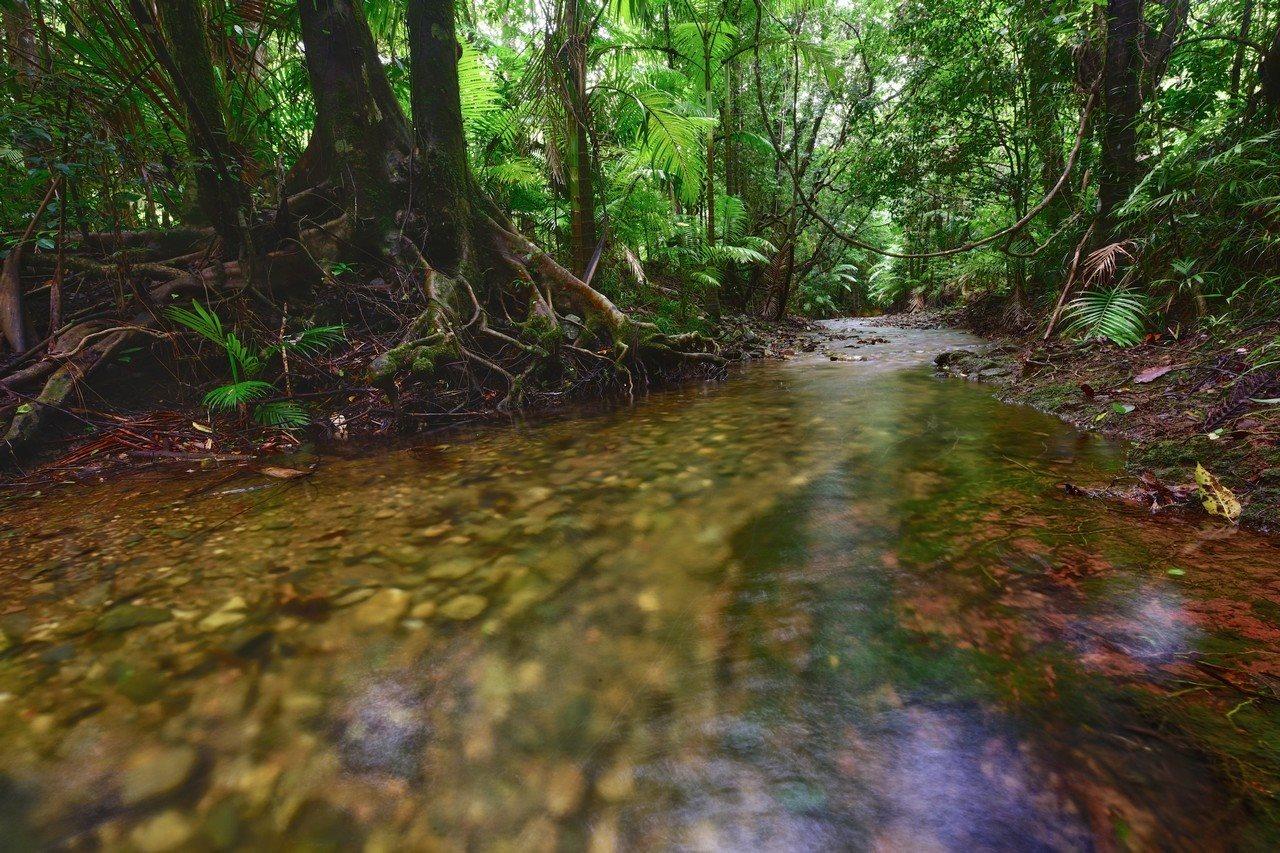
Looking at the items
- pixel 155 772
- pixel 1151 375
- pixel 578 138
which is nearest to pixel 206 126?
pixel 578 138

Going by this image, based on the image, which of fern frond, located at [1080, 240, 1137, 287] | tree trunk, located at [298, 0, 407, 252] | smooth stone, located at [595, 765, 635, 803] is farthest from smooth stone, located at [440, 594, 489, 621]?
fern frond, located at [1080, 240, 1137, 287]

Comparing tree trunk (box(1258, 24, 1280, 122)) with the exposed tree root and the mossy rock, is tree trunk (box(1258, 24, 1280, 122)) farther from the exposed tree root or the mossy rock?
the exposed tree root

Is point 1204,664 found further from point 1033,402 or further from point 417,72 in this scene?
point 417,72

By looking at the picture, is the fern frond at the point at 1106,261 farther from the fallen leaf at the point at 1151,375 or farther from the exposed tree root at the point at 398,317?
the exposed tree root at the point at 398,317

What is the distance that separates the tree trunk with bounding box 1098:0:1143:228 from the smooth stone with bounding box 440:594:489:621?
18.4 ft

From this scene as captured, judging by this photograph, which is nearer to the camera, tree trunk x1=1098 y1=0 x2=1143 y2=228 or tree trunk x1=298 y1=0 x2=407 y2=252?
tree trunk x1=298 y1=0 x2=407 y2=252

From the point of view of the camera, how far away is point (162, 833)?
2.98 ft

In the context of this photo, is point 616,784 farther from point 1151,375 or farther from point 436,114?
point 436,114

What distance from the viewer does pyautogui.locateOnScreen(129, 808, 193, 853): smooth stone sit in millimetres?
887

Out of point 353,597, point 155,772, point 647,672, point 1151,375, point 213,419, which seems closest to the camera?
point 155,772

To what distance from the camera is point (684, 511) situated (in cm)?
212

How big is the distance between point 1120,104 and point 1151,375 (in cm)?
305

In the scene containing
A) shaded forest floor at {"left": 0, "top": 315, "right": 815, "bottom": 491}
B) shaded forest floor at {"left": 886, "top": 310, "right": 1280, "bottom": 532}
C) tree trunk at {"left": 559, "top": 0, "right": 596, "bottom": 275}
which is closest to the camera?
shaded forest floor at {"left": 886, "top": 310, "right": 1280, "bottom": 532}

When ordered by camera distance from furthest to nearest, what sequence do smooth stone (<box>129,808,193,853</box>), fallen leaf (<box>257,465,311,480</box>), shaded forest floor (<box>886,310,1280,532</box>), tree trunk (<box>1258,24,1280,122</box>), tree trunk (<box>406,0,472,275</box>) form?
tree trunk (<box>406,0,472,275</box>)
tree trunk (<box>1258,24,1280,122</box>)
fallen leaf (<box>257,465,311,480</box>)
shaded forest floor (<box>886,310,1280,532</box>)
smooth stone (<box>129,808,193,853</box>)
